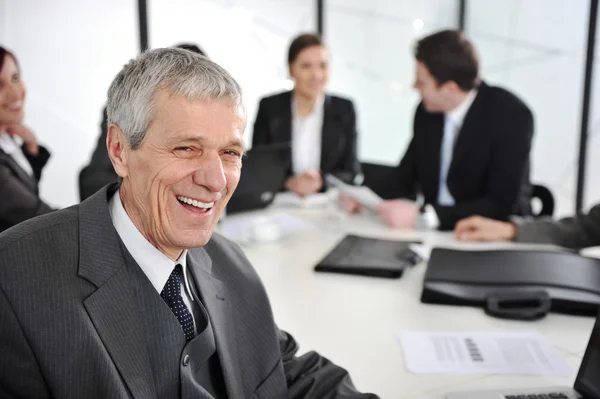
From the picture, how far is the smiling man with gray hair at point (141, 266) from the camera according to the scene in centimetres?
98

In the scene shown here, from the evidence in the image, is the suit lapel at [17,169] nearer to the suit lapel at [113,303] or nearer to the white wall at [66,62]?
the white wall at [66,62]

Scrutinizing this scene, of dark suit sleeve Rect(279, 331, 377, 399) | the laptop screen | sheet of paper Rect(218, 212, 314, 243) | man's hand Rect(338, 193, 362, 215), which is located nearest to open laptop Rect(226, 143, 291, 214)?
sheet of paper Rect(218, 212, 314, 243)

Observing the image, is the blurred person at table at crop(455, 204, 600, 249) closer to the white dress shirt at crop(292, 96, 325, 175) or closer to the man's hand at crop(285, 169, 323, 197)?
the man's hand at crop(285, 169, 323, 197)

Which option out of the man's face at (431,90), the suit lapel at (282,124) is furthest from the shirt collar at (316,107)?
the man's face at (431,90)

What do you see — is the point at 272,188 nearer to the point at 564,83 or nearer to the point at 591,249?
the point at 591,249

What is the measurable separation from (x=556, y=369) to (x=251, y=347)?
748 millimetres

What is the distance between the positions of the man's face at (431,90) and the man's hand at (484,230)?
0.77m

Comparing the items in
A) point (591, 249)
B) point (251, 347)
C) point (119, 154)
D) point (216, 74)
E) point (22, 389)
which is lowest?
point (591, 249)

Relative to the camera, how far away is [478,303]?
71.7 inches

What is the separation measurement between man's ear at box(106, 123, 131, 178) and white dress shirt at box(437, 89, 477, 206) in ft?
7.11

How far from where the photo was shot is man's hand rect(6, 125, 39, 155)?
3041mm

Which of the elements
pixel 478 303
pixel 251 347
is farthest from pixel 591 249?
pixel 251 347

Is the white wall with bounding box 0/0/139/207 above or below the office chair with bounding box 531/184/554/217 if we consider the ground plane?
above

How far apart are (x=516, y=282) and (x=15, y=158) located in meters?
2.37
